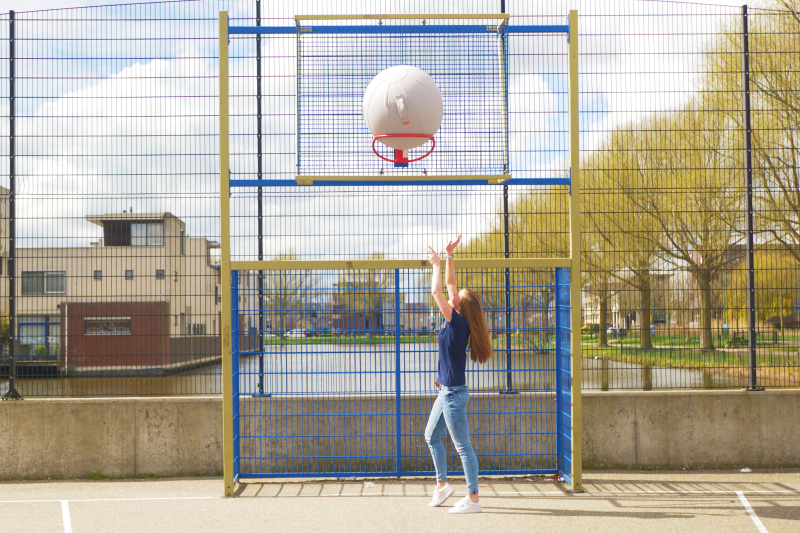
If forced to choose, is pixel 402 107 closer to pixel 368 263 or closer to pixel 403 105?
pixel 403 105

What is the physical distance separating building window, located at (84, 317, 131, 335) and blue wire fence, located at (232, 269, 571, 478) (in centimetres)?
161

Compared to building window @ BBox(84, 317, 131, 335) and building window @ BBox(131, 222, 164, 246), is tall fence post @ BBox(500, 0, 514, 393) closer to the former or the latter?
building window @ BBox(131, 222, 164, 246)

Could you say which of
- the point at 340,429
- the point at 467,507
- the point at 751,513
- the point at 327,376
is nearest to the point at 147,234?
the point at 327,376

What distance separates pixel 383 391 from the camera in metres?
6.62

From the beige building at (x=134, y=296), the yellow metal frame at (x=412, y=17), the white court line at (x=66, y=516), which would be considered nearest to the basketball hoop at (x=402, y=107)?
the yellow metal frame at (x=412, y=17)

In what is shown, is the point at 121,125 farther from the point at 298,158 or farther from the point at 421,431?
the point at 421,431

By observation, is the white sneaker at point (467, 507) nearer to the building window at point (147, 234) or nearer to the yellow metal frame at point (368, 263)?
the yellow metal frame at point (368, 263)

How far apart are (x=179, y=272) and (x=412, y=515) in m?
3.46

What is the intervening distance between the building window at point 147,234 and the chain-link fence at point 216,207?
0.06 ft

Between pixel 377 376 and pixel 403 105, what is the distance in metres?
2.61

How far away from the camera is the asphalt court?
5230 mm

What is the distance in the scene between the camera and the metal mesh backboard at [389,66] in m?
6.27

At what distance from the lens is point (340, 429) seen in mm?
6809

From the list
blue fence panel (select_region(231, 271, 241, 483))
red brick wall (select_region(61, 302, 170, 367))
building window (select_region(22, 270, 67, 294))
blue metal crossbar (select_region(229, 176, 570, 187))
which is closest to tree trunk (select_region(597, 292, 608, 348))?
blue metal crossbar (select_region(229, 176, 570, 187))
